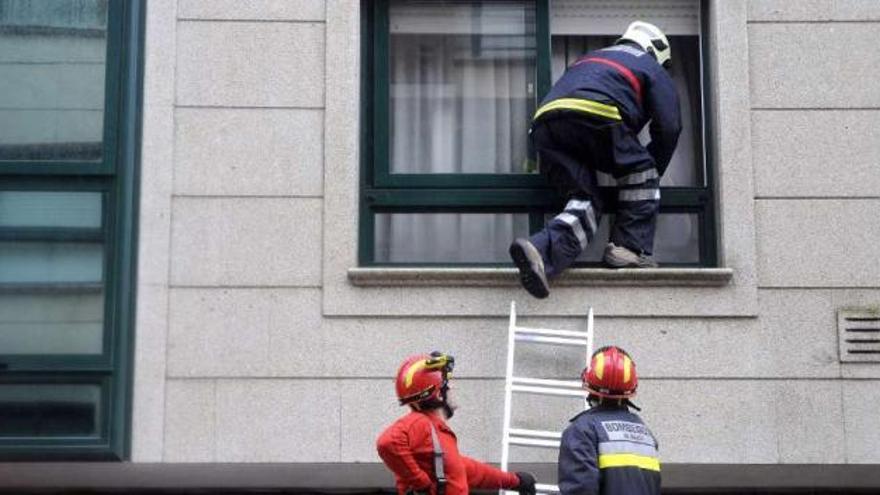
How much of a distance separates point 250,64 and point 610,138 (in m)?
2.38

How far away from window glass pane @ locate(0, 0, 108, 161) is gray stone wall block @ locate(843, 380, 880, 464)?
5.00m

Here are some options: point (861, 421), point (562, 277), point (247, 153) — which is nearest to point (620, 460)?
point (562, 277)

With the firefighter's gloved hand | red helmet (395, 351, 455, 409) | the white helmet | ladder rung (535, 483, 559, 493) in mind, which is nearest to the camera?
red helmet (395, 351, 455, 409)

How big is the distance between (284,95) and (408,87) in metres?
0.93

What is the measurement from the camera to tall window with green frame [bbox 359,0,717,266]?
8930 mm

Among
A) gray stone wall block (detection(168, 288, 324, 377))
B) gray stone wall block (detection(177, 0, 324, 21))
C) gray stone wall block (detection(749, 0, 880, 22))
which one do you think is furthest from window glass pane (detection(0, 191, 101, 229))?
gray stone wall block (detection(749, 0, 880, 22))

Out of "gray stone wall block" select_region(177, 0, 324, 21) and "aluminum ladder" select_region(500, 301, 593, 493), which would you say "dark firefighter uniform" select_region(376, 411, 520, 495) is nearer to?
"aluminum ladder" select_region(500, 301, 593, 493)

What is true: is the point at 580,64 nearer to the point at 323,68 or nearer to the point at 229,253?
the point at 323,68

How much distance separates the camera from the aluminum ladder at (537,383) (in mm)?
8203

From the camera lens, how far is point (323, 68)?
346 inches

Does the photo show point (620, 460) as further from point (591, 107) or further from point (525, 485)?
point (591, 107)

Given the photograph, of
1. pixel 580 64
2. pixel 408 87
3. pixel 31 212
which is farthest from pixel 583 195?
pixel 31 212

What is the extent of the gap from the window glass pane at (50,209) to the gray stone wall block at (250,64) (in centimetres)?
89

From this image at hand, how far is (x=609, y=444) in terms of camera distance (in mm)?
6668
